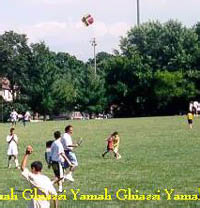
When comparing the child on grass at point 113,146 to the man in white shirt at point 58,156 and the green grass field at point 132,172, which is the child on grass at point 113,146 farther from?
the man in white shirt at point 58,156

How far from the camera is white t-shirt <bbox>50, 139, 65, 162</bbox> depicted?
16.0m

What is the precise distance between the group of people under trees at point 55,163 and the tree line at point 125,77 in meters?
60.4

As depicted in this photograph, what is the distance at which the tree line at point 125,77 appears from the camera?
8625cm

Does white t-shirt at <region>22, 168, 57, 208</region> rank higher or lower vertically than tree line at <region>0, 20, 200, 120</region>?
lower

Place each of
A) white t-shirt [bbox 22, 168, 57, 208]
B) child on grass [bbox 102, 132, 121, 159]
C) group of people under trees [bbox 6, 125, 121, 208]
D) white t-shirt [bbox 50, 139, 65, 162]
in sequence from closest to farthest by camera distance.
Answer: white t-shirt [bbox 22, 168, 57, 208], group of people under trees [bbox 6, 125, 121, 208], white t-shirt [bbox 50, 139, 65, 162], child on grass [bbox 102, 132, 121, 159]

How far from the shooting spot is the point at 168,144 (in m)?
31.2

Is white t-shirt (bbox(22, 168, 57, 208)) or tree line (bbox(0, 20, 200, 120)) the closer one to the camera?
white t-shirt (bbox(22, 168, 57, 208))

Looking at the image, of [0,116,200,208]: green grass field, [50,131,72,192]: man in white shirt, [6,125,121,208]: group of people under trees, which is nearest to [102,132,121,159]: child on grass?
[6,125,121,208]: group of people under trees

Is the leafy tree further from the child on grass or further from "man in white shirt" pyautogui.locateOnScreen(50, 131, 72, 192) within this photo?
"man in white shirt" pyautogui.locateOnScreen(50, 131, 72, 192)

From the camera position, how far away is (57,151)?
15977 millimetres

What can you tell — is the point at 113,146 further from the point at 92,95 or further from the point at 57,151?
the point at 92,95

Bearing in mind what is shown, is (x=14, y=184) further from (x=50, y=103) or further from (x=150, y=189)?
(x=50, y=103)

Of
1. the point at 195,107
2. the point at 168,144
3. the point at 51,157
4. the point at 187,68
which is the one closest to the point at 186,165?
the point at 51,157

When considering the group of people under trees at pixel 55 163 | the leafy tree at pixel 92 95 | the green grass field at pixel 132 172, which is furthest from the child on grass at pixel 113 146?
the leafy tree at pixel 92 95
